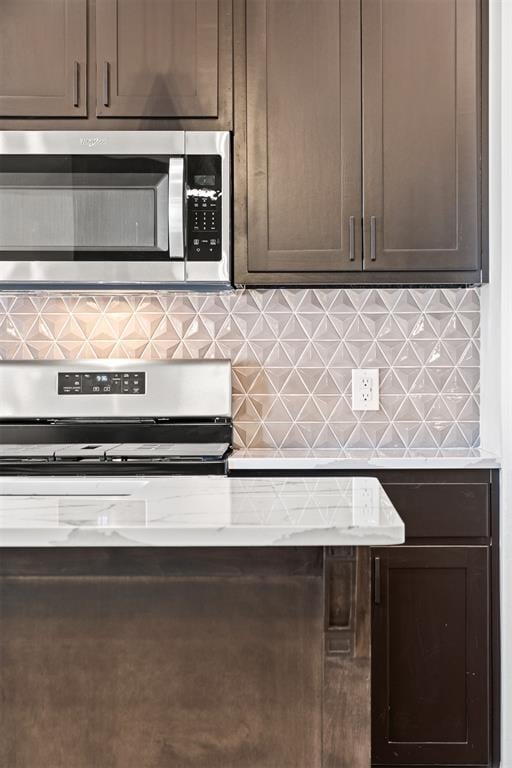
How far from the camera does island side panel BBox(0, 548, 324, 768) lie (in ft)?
3.61

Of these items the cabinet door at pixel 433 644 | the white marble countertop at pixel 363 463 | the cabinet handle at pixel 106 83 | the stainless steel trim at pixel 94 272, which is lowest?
the cabinet door at pixel 433 644

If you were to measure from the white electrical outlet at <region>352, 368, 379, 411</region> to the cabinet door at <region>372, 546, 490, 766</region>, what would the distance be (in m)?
0.64

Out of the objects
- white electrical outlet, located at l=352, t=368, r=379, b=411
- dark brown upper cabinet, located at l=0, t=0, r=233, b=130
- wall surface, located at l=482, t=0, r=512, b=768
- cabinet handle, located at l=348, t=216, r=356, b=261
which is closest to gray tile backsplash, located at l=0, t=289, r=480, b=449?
white electrical outlet, located at l=352, t=368, r=379, b=411

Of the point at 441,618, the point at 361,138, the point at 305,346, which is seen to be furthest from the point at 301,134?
the point at 441,618

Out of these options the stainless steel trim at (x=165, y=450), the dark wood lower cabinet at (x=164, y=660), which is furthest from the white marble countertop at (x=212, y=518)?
the stainless steel trim at (x=165, y=450)

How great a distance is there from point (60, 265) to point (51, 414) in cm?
55

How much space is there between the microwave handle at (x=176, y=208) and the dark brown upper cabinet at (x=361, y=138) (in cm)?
19

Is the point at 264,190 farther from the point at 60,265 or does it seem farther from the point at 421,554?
the point at 421,554

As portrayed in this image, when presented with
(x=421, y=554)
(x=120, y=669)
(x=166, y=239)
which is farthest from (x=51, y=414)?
(x=120, y=669)

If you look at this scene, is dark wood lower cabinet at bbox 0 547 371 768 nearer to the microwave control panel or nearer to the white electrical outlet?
the microwave control panel

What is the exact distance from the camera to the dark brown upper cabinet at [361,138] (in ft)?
7.34

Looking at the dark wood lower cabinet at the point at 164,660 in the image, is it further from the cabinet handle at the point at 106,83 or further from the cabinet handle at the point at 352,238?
the cabinet handle at the point at 106,83

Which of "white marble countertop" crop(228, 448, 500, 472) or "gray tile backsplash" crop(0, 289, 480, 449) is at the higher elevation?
"gray tile backsplash" crop(0, 289, 480, 449)

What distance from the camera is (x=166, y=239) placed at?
7.30 ft
